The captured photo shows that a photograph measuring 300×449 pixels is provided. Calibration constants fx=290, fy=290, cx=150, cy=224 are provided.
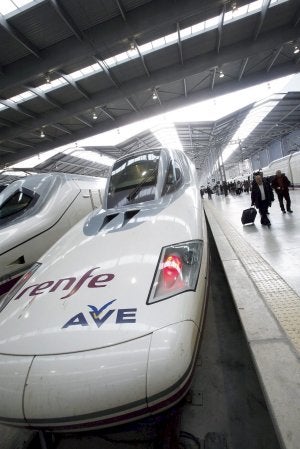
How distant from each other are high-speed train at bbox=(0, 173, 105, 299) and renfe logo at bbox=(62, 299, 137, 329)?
2845 millimetres

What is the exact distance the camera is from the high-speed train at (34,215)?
13.8 ft

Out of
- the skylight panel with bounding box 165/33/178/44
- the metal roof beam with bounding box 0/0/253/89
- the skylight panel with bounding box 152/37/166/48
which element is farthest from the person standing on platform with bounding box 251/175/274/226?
the skylight panel with bounding box 152/37/166/48

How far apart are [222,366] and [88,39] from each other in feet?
28.3

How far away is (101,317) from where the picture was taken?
1607 mm

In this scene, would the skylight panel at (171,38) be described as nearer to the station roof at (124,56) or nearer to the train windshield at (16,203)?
the station roof at (124,56)

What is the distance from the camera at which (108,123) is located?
15.9 meters

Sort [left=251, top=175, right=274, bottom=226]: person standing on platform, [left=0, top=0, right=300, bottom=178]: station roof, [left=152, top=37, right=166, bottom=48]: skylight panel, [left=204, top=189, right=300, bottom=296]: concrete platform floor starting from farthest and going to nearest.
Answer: [left=152, top=37, right=166, bottom=48]: skylight panel → [left=0, top=0, right=300, bottom=178]: station roof → [left=251, top=175, right=274, bottom=226]: person standing on platform → [left=204, top=189, right=300, bottom=296]: concrete platform floor

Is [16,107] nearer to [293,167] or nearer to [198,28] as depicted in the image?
[198,28]

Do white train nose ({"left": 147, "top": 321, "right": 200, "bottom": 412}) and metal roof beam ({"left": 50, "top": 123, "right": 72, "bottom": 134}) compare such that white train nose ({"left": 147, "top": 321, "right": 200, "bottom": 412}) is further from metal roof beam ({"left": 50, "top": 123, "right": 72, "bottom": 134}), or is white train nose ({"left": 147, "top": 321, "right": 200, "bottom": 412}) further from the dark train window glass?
metal roof beam ({"left": 50, "top": 123, "right": 72, "bottom": 134})

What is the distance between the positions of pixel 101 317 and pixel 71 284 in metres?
0.47

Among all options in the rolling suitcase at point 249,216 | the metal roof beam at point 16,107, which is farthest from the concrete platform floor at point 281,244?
the metal roof beam at point 16,107

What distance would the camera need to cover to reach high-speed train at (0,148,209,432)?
1.31 metres

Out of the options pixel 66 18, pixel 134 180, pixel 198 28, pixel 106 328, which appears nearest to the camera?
pixel 106 328

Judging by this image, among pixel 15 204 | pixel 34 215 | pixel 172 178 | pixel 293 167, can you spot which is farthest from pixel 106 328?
pixel 293 167
